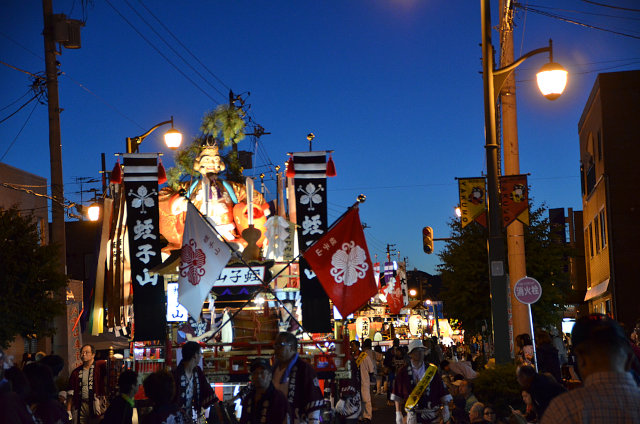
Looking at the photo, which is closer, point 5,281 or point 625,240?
point 5,281

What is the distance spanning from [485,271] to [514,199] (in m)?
12.1

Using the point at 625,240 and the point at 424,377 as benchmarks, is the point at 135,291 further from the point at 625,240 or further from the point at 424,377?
the point at 625,240

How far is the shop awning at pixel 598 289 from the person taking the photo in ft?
128

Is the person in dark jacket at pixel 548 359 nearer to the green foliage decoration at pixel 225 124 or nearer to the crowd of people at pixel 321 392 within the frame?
the crowd of people at pixel 321 392

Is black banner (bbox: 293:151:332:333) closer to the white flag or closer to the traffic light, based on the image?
the white flag

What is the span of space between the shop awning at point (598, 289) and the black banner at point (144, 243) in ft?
86.6

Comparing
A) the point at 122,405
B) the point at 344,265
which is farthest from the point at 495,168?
the point at 122,405

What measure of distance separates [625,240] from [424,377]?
2726 cm

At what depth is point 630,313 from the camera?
36.0 meters

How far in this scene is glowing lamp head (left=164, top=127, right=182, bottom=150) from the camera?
20.7 meters

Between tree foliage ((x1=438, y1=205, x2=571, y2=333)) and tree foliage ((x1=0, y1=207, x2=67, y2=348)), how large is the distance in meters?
12.4

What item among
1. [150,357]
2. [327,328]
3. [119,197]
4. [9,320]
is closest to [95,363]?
[150,357]

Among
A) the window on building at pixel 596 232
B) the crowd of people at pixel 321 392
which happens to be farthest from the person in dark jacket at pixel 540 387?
the window on building at pixel 596 232

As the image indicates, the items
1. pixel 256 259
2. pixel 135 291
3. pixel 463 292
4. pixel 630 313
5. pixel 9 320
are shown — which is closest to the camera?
pixel 135 291
